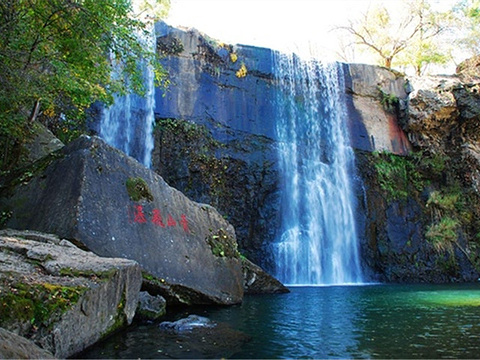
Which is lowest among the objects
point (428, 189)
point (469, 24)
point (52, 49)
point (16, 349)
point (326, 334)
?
point (326, 334)

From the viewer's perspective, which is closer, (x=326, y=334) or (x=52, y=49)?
(x=326, y=334)

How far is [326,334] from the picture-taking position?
4680 millimetres

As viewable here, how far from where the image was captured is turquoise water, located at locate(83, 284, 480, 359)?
Result: 12.2 feet

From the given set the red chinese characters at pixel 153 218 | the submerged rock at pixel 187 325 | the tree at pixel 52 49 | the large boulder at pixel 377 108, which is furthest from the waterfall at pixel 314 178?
the submerged rock at pixel 187 325

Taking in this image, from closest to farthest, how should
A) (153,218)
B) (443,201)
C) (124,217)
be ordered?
(124,217)
(153,218)
(443,201)

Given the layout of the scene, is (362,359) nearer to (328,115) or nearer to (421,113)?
(328,115)

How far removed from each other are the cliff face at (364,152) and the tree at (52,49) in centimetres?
627

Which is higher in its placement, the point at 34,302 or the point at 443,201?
the point at 443,201

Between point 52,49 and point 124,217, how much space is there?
325 centimetres

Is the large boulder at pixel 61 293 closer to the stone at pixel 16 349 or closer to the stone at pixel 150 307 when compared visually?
the stone at pixel 16 349

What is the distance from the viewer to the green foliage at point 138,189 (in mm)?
6306

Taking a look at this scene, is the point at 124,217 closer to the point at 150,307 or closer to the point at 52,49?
the point at 150,307

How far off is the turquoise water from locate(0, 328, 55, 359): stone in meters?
1.10

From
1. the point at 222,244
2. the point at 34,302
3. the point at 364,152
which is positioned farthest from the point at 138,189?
the point at 364,152
